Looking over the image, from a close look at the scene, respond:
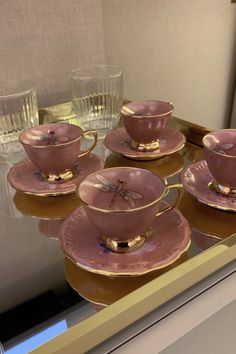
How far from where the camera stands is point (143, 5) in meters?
0.96

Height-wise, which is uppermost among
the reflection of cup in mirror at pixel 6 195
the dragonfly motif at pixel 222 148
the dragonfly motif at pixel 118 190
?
the dragonfly motif at pixel 222 148

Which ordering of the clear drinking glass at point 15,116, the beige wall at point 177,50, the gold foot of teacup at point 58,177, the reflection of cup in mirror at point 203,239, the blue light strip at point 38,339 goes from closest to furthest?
1. the blue light strip at point 38,339
2. the reflection of cup in mirror at point 203,239
3. the gold foot of teacup at point 58,177
4. the clear drinking glass at point 15,116
5. the beige wall at point 177,50

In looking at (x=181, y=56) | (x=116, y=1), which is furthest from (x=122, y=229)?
(x=181, y=56)

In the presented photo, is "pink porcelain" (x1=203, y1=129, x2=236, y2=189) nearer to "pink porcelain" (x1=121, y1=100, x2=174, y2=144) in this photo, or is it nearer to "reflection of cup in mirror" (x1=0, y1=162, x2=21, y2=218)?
"pink porcelain" (x1=121, y1=100, x2=174, y2=144)

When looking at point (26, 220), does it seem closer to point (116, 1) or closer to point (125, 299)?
point (125, 299)

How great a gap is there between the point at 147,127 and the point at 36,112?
0.20 m

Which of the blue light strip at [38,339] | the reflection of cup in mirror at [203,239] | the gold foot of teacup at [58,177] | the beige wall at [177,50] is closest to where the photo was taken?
the blue light strip at [38,339]

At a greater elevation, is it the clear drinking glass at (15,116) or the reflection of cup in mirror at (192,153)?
the clear drinking glass at (15,116)

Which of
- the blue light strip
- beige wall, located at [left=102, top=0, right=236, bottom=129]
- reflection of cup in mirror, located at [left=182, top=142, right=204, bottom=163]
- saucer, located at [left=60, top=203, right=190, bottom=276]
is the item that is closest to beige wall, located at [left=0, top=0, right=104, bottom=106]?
beige wall, located at [left=102, top=0, right=236, bottom=129]

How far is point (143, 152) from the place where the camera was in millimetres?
628

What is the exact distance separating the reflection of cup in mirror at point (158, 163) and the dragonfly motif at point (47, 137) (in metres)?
0.08

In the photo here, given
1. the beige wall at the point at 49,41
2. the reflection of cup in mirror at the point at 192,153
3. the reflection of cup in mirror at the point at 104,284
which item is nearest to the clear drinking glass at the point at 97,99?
the beige wall at the point at 49,41

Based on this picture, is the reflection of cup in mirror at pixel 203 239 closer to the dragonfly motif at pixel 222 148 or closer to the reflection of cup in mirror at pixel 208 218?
the reflection of cup in mirror at pixel 208 218

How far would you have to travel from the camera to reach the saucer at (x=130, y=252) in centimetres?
40
